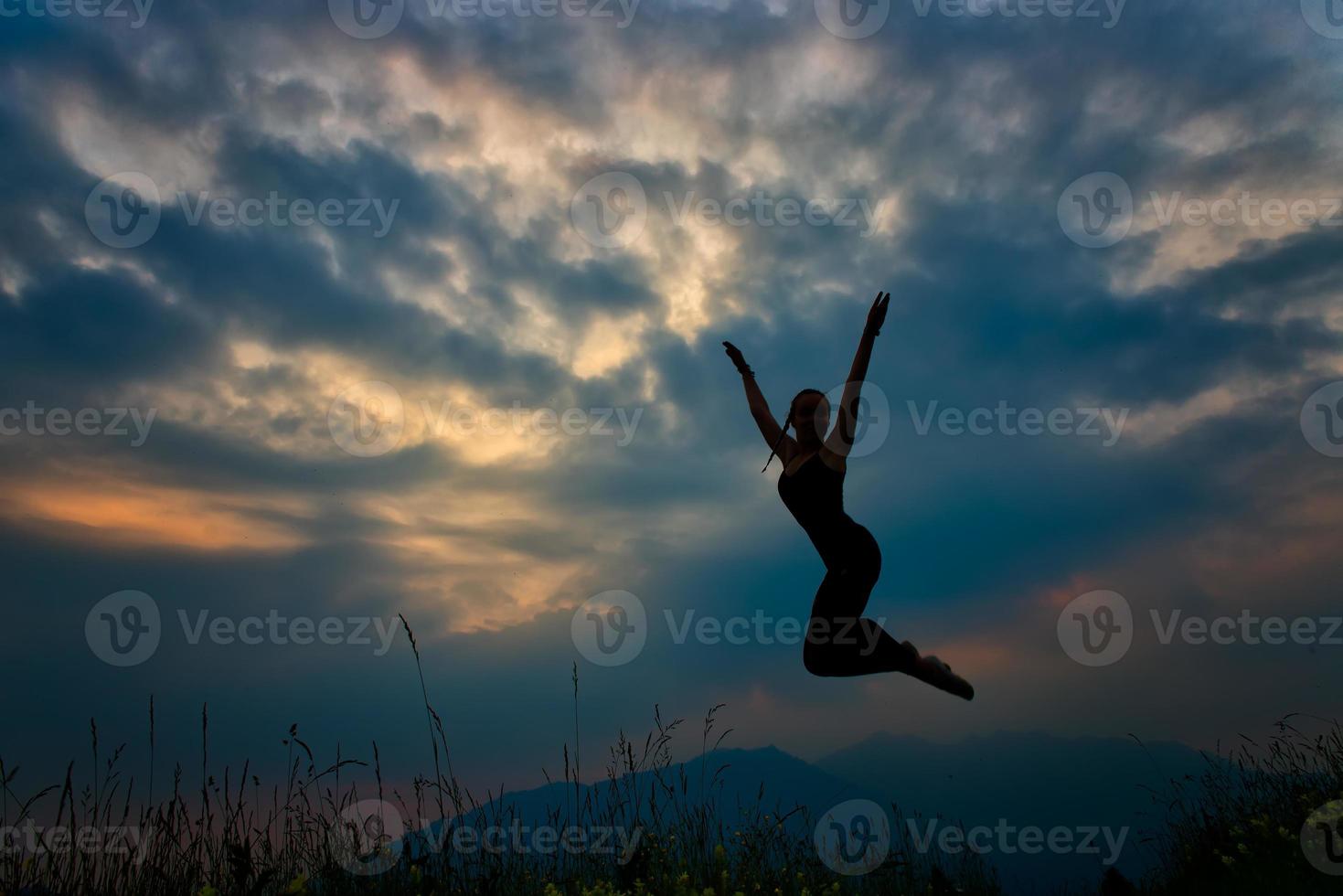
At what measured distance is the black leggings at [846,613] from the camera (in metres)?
6.41

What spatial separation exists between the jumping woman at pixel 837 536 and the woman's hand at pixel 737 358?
100 cm

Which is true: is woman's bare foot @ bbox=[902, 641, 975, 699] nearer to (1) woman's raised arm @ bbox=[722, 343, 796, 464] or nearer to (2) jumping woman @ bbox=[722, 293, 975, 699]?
(2) jumping woman @ bbox=[722, 293, 975, 699]

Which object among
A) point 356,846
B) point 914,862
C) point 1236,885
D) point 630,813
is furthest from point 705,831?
point 1236,885

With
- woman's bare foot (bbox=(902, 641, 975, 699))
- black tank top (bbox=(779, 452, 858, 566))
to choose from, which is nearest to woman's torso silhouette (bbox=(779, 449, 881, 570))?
black tank top (bbox=(779, 452, 858, 566))

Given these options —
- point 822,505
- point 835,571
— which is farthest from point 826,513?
point 835,571

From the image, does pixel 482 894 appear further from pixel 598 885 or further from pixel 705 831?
pixel 705 831

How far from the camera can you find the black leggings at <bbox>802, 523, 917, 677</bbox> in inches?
252

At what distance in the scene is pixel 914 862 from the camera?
7.48m

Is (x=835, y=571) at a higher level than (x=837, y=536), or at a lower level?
lower

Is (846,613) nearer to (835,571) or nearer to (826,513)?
(835,571)

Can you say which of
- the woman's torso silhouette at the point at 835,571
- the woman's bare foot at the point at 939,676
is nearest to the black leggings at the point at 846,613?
the woman's torso silhouette at the point at 835,571

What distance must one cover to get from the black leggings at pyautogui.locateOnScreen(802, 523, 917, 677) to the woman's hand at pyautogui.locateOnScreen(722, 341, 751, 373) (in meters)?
1.98

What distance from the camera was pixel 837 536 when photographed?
640 centimetres

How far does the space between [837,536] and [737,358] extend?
6.89 ft
